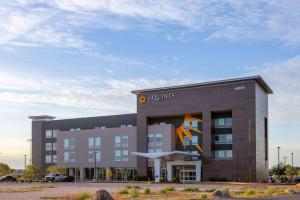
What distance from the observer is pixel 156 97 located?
9794cm

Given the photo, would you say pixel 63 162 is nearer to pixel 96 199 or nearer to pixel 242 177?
pixel 242 177

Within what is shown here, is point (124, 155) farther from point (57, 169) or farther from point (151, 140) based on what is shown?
point (57, 169)

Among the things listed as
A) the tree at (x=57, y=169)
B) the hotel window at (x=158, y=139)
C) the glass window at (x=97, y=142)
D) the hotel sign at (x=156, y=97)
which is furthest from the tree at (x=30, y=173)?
the hotel sign at (x=156, y=97)

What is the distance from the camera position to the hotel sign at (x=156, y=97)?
96000mm

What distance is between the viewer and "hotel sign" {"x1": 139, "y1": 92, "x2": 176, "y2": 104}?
9600 cm

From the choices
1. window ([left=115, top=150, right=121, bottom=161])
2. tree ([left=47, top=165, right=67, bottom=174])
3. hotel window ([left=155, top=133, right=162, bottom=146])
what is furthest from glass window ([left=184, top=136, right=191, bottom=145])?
tree ([left=47, top=165, right=67, bottom=174])

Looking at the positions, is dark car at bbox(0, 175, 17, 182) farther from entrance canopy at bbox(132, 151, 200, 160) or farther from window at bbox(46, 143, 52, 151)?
entrance canopy at bbox(132, 151, 200, 160)

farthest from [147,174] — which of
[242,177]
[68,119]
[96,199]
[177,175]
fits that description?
[96,199]

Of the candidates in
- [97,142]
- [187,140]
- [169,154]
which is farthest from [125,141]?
[169,154]

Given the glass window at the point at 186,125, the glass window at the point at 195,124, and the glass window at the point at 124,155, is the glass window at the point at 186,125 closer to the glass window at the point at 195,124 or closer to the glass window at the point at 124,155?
the glass window at the point at 195,124

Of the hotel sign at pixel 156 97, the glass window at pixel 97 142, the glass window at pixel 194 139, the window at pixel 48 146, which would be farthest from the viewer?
the window at pixel 48 146

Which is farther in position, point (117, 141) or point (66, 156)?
point (66, 156)

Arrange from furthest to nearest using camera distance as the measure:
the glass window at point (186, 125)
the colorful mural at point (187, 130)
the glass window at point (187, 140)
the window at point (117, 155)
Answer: the window at point (117, 155) < the glass window at point (186, 125) < the glass window at point (187, 140) < the colorful mural at point (187, 130)

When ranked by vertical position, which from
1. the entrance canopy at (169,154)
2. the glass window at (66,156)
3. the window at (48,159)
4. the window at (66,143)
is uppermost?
the window at (66,143)
